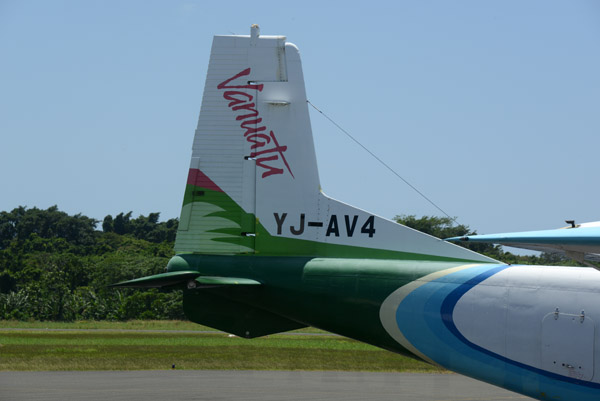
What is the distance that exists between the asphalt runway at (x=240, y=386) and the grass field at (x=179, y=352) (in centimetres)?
224

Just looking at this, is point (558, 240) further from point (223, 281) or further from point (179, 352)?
point (179, 352)

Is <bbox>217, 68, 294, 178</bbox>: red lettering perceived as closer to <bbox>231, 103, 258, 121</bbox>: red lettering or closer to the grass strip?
<bbox>231, 103, 258, 121</bbox>: red lettering

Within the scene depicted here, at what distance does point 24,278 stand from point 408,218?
45.4 metres

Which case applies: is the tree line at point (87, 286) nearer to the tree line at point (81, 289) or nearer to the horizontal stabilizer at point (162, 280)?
the tree line at point (81, 289)

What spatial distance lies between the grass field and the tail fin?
11.9m

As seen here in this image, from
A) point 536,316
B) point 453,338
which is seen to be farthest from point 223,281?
point 536,316

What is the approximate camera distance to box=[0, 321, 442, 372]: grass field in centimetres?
2544

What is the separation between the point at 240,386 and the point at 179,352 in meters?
10.7

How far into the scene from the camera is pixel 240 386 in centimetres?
1983

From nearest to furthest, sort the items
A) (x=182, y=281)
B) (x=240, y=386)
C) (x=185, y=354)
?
(x=182, y=281), (x=240, y=386), (x=185, y=354)

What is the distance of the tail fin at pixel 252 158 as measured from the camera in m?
14.1

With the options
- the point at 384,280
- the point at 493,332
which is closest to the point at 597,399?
the point at 493,332

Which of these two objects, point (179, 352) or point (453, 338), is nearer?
point (453, 338)

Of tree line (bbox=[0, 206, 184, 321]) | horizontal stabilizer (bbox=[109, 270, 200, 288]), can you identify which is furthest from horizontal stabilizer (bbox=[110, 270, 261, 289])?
tree line (bbox=[0, 206, 184, 321])
